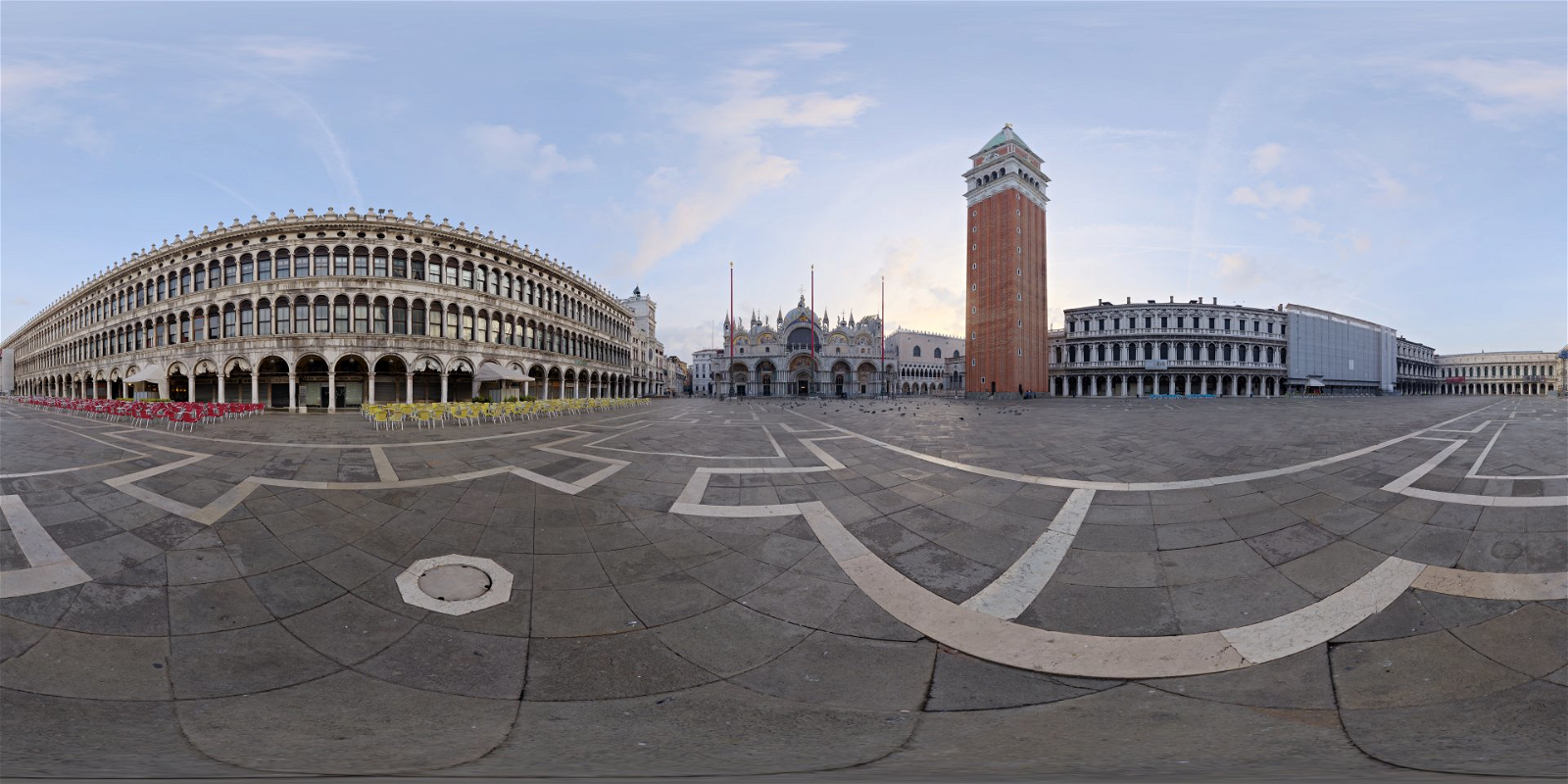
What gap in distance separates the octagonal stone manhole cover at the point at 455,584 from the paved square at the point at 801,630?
4 cm

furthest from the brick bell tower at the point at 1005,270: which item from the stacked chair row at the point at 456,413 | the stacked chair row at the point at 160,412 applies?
the stacked chair row at the point at 160,412

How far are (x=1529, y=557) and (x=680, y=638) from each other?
7319 mm

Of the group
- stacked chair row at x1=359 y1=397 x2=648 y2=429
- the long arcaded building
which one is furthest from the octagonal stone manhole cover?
the long arcaded building

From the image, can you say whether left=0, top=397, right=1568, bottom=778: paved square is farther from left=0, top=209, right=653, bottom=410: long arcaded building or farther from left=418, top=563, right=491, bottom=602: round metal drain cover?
left=0, top=209, right=653, bottom=410: long arcaded building

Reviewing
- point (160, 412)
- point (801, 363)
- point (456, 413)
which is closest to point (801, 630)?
point (456, 413)

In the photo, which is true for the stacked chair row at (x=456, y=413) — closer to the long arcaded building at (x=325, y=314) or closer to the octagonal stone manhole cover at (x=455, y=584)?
the long arcaded building at (x=325, y=314)

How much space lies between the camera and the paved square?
3.14 meters

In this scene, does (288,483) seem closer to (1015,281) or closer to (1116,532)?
(1116,532)

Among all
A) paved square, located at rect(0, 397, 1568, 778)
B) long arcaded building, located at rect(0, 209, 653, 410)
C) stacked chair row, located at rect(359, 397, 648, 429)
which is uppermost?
long arcaded building, located at rect(0, 209, 653, 410)

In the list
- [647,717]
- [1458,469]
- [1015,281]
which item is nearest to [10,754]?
[647,717]

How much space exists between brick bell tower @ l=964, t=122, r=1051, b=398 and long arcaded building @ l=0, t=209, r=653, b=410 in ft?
172

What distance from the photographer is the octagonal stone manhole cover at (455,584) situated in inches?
177

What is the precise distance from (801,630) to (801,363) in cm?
9263

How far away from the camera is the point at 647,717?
131 inches
